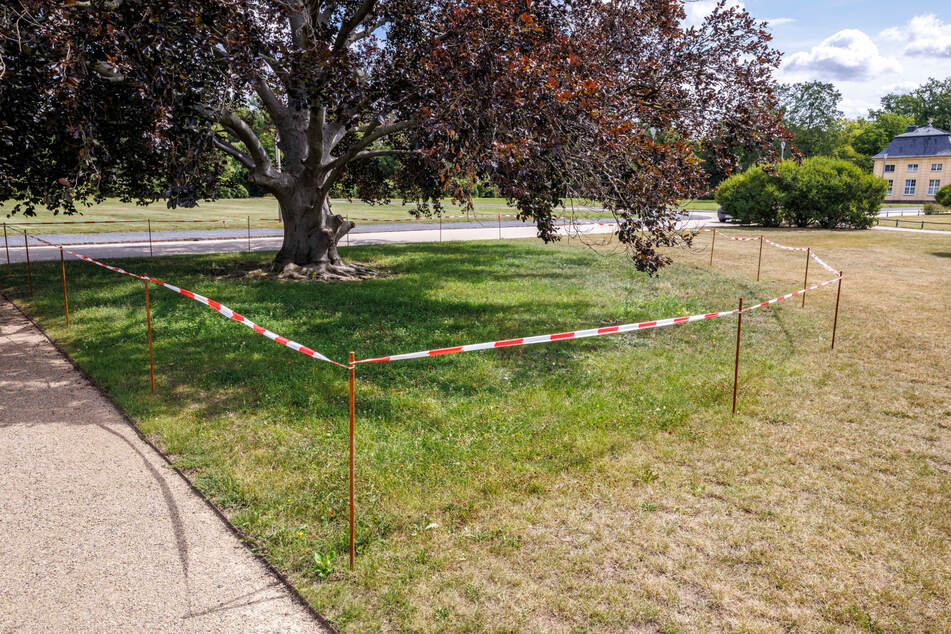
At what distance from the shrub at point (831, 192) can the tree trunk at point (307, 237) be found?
81.7 feet

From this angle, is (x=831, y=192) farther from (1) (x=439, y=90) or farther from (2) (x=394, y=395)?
(2) (x=394, y=395)

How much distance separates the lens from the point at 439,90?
28.9 feet

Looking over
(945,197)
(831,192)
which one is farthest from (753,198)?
(945,197)

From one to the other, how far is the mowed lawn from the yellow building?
82.1 metres

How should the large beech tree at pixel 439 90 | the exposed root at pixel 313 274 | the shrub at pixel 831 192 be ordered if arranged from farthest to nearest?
the shrub at pixel 831 192, the exposed root at pixel 313 274, the large beech tree at pixel 439 90

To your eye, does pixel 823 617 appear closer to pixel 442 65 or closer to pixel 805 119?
pixel 442 65

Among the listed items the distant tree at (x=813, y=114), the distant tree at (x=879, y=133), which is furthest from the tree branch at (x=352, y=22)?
the distant tree at (x=879, y=133)

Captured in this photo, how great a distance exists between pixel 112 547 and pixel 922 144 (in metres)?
96.7

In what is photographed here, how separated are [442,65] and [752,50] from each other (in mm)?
7074

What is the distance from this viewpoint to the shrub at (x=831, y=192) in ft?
105

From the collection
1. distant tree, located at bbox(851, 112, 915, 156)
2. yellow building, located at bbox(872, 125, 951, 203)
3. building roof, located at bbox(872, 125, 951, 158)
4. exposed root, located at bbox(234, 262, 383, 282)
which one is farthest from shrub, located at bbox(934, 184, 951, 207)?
distant tree, located at bbox(851, 112, 915, 156)

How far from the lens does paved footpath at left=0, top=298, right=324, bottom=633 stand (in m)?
3.63

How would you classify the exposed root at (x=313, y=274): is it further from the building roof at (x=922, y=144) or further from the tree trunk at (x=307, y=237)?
the building roof at (x=922, y=144)

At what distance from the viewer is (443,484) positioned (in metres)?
5.24
